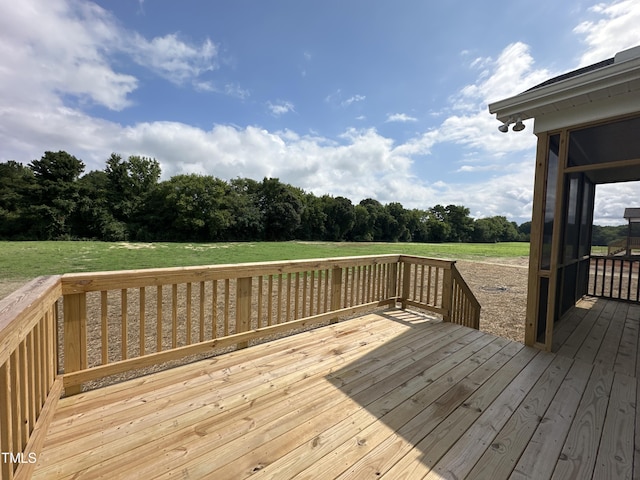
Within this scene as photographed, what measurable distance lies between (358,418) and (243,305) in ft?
5.14

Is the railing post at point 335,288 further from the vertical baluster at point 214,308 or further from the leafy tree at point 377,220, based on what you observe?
the leafy tree at point 377,220

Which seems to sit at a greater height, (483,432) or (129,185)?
(129,185)

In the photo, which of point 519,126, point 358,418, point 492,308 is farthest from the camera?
point 492,308

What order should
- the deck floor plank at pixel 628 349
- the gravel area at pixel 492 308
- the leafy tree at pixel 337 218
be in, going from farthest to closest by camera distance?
the leafy tree at pixel 337 218
the gravel area at pixel 492 308
the deck floor plank at pixel 628 349

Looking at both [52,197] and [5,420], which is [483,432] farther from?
[52,197]

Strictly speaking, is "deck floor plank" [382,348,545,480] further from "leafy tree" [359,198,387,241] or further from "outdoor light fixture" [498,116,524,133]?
"leafy tree" [359,198,387,241]

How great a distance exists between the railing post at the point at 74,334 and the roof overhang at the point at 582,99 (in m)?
4.31

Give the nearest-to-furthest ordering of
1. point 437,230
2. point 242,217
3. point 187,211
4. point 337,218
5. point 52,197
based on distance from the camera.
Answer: point 52,197 → point 187,211 → point 242,217 → point 337,218 → point 437,230

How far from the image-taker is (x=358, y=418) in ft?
5.86

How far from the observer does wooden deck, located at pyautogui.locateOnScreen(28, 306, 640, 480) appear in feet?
4.56

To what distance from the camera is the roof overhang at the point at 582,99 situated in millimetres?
2266

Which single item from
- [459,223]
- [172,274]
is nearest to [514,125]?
[172,274]

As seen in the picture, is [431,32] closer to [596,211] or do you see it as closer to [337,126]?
[596,211]

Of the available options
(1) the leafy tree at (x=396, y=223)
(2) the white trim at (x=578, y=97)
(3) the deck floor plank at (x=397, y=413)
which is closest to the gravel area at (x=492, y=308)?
(3) the deck floor plank at (x=397, y=413)
